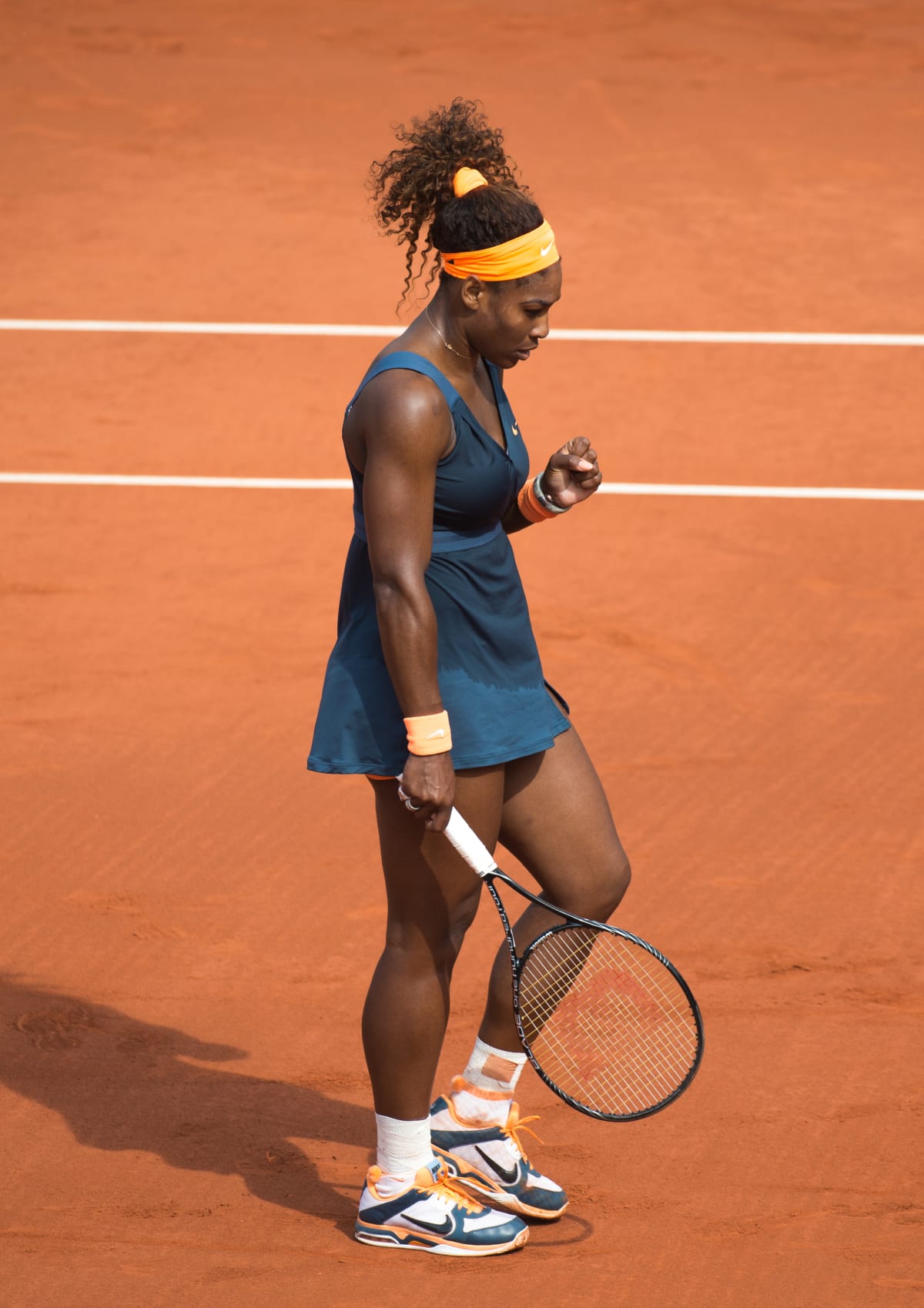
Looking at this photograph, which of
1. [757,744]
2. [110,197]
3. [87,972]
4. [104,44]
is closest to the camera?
[87,972]

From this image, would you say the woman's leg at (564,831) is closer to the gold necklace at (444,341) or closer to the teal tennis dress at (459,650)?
the teal tennis dress at (459,650)

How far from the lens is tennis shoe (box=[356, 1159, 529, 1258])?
4.07 m

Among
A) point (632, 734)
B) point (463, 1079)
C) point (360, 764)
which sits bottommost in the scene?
point (632, 734)

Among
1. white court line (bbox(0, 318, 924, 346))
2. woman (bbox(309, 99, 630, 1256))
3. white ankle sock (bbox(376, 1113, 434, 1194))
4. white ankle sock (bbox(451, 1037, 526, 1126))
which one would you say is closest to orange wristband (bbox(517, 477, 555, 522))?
woman (bbox(309, 99, 630, 1256))

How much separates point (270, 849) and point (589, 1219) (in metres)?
2.11

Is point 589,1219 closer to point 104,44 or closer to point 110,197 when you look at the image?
point 110,197

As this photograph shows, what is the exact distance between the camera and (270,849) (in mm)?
6016

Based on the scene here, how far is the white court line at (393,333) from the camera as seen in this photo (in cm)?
1083

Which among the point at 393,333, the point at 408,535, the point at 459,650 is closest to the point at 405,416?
the point at 408,535

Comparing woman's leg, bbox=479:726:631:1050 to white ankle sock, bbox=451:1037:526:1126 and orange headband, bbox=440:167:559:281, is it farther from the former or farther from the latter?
orange headband, bbox=440:167:559:281

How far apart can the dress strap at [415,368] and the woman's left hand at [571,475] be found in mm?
465

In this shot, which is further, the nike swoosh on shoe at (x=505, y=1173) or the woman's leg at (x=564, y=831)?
the nike swoosh on shoe at (x=505, y=1173)

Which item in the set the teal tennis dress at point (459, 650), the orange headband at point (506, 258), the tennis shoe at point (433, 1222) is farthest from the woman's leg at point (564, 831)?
the orange headband at point (506, 258)

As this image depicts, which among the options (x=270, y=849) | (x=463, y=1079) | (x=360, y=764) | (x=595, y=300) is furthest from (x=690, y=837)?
(x=595, y=300)
